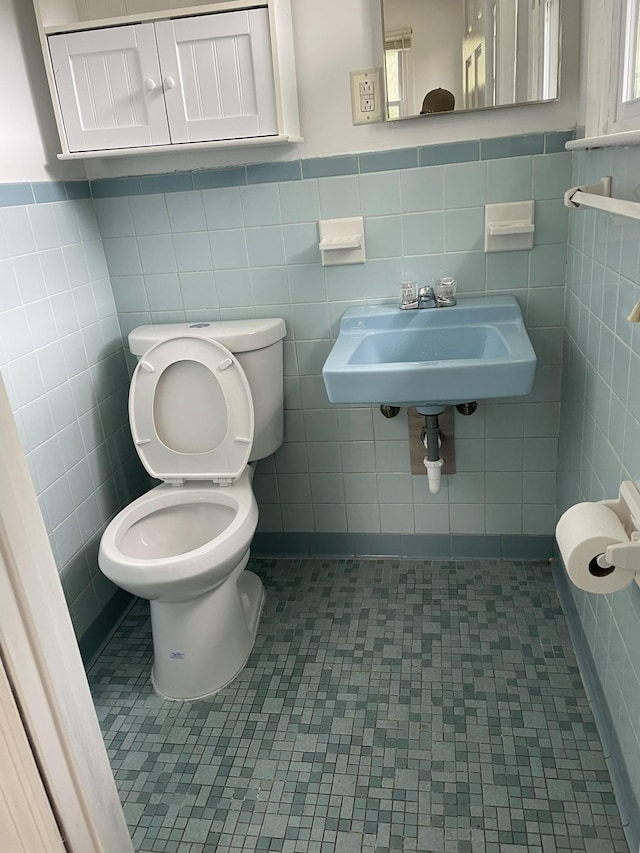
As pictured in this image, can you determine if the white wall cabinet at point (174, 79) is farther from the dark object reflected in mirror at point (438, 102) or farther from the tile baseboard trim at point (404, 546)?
the tile baseboard trim at point (404, 546)

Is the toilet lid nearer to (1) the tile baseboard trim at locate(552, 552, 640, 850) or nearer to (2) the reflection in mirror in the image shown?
(2) the reflection in mirror

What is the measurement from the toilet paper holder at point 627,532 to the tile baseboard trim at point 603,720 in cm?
54

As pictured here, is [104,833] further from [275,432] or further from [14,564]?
[275,432]

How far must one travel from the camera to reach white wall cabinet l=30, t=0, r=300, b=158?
168 centimetres

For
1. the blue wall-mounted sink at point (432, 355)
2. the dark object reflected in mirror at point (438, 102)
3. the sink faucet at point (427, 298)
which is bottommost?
the blue wall-mounted sink at point (432, 355)

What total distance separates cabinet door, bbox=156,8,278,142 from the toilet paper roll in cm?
126

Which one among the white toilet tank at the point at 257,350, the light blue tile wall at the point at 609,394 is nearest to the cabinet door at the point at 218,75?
the white toilet tank at the point at 257,350

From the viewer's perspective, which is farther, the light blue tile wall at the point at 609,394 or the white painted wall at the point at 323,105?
the white painted wall at the point at 323,105

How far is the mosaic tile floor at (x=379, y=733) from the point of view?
55.2 inches

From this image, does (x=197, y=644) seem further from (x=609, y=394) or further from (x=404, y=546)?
(x=609, y=394)

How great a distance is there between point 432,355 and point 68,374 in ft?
3.54

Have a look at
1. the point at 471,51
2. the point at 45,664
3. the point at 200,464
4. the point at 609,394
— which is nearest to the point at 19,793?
the point at 45,664

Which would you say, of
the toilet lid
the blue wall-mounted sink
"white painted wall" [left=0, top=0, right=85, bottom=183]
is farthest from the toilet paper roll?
"white painted wall" [left=0, top=0, right=85, bottom=183]

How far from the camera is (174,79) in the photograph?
68.2 inches
